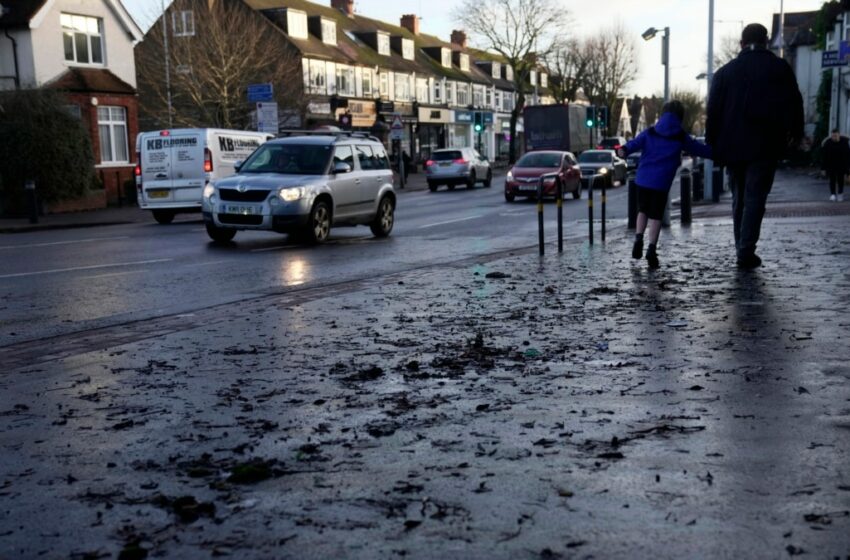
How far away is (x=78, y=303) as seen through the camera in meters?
9.66

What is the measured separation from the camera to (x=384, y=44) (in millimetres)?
68938

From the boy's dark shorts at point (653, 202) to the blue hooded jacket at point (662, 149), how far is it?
50 mm

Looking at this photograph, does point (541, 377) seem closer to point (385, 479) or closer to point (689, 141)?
point (385, 479)

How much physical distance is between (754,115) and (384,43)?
62145 millimetres

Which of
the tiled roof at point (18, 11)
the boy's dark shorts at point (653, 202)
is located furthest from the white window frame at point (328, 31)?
the boy's dark shorts at point (653, 202)

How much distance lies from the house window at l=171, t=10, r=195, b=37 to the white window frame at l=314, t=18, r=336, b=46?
42.4ft

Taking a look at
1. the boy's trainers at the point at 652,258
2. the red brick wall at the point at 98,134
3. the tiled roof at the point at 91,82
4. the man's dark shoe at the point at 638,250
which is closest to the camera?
the boy's trainers at the point at 652,258

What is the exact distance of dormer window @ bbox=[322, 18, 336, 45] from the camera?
6116 centimetres

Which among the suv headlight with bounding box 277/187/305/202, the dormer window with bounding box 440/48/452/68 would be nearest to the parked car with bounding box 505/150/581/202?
the suv headlight with bounding box 277/187/305/202

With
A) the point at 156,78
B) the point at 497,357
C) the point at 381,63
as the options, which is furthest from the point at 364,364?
the point at 381,63

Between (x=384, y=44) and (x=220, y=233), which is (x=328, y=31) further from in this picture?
(x=220, y=233)

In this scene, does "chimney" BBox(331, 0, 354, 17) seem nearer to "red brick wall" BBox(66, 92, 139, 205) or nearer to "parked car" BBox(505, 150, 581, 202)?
"red brick wall" BBox(66, 92, 139, 205)

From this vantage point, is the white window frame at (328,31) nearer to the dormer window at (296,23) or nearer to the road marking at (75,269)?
the dormer window at (296,23)

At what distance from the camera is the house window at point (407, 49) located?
238 feet
